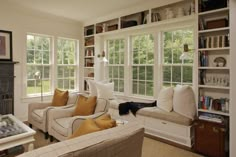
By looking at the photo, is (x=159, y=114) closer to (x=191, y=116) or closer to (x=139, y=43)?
(x=191, y=116)

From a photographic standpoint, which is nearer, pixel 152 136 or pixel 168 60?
pixel 152 136

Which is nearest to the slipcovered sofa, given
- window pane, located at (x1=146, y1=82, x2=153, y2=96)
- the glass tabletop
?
the glass tabletop

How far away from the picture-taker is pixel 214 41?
303 centimetres

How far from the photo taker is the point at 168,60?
3971mm

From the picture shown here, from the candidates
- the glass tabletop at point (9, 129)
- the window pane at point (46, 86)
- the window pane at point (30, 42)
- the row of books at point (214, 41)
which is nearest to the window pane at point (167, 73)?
the row of books at point (214, 41)

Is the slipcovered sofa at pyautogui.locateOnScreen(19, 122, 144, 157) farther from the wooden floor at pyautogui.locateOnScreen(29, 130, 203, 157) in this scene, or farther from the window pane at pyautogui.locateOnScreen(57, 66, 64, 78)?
the window pane at pyautogui.locateOnScreen(57, 66, 64, 78)

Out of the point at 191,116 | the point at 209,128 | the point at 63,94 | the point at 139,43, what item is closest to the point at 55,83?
the point at 63,94

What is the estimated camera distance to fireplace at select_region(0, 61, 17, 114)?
4.09m

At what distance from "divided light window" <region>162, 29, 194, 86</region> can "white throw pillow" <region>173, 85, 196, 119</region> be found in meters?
0.53

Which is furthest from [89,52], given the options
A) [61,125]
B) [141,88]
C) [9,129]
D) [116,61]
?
[9,129]

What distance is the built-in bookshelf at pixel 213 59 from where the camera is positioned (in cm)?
295

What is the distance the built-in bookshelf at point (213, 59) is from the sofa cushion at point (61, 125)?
85.6 inches

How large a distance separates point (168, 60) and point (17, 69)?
3452 millimetres

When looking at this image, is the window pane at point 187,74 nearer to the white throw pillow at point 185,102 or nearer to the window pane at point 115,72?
the white throw pillow at point 185,102
